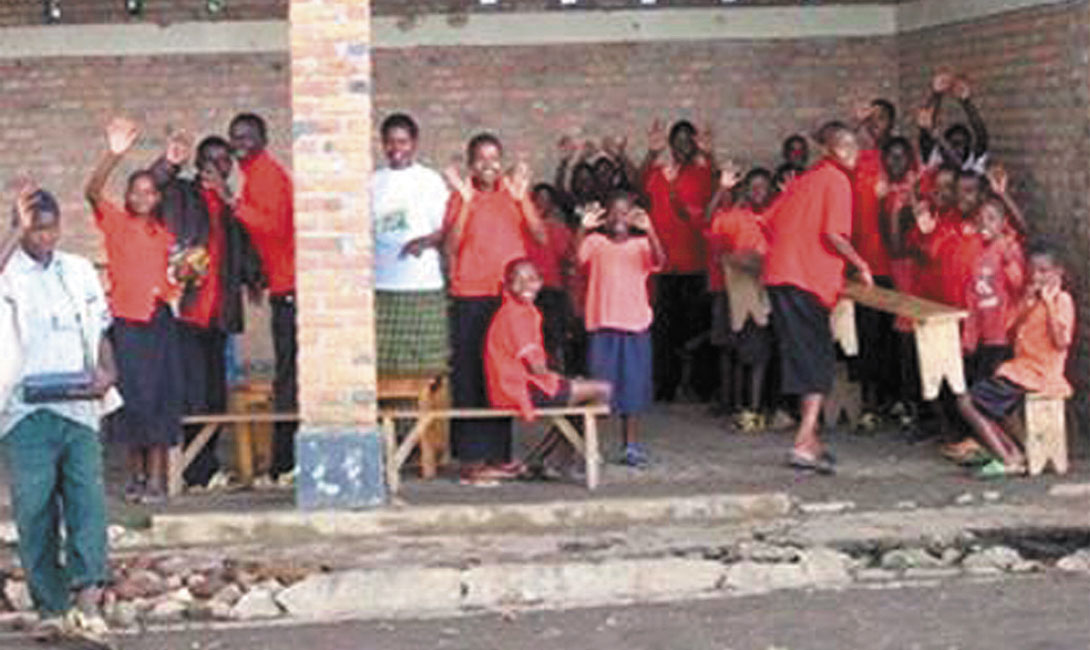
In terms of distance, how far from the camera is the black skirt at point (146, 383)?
1040 centimetres

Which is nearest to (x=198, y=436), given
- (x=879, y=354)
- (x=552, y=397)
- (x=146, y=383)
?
(x=146, y=383)

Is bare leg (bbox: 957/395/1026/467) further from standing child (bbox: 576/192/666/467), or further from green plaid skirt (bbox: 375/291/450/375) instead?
green plaid skirt (bbox: 375/291/450/375)

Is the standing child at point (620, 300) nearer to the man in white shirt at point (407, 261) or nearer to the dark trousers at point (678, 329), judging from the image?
the man in white shirt at point (407, 261)

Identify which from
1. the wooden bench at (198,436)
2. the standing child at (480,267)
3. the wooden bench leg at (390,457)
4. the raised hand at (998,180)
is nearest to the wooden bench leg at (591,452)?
the standing child at (480,267)

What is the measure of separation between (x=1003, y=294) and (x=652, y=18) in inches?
194

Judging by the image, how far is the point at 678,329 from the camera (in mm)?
13945

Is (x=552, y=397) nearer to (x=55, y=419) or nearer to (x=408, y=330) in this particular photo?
(x=408, y=330)

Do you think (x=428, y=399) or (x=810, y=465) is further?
(x=810, y=465)

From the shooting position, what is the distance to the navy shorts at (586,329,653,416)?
11.2 m

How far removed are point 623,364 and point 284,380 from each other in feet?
5.89

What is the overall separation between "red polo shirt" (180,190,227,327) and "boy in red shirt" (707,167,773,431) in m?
3.22

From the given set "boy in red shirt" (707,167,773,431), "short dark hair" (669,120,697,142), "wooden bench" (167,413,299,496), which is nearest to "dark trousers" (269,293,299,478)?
"wooden bench" (167,413,299,496)

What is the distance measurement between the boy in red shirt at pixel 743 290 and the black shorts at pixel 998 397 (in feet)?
5.36

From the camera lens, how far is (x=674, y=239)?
1372 cm
